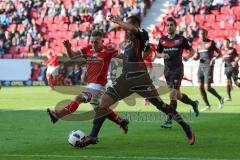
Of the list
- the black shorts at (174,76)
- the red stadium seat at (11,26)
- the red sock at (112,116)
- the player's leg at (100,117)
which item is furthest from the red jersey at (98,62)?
the red stadium seat at (11,26)

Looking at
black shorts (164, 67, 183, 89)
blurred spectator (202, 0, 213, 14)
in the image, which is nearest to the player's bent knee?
black shorts (164, 67, 183, 89)

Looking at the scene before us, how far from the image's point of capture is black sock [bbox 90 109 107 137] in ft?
41.2

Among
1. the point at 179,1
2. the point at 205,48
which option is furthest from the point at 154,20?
the point at 205,48

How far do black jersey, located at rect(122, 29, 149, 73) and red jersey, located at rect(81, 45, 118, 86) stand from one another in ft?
1.14

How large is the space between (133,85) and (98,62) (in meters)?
1.07

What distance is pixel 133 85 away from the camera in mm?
13125

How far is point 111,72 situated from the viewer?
1278 inches

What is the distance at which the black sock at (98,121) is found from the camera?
12.6 meters

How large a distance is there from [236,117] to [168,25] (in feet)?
14.3

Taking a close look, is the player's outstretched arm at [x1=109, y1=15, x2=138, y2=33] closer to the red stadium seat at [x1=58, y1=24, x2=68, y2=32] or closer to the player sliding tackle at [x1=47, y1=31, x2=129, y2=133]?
the player sliding tackle at [x1=47, y1=31, x2=129, y2=133]

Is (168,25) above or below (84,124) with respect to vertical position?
above

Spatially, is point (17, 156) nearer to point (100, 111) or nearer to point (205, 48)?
point (100, 111)

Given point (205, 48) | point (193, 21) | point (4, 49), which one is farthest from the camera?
point (4, 49)

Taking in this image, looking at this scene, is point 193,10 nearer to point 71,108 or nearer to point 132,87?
point 71,108
